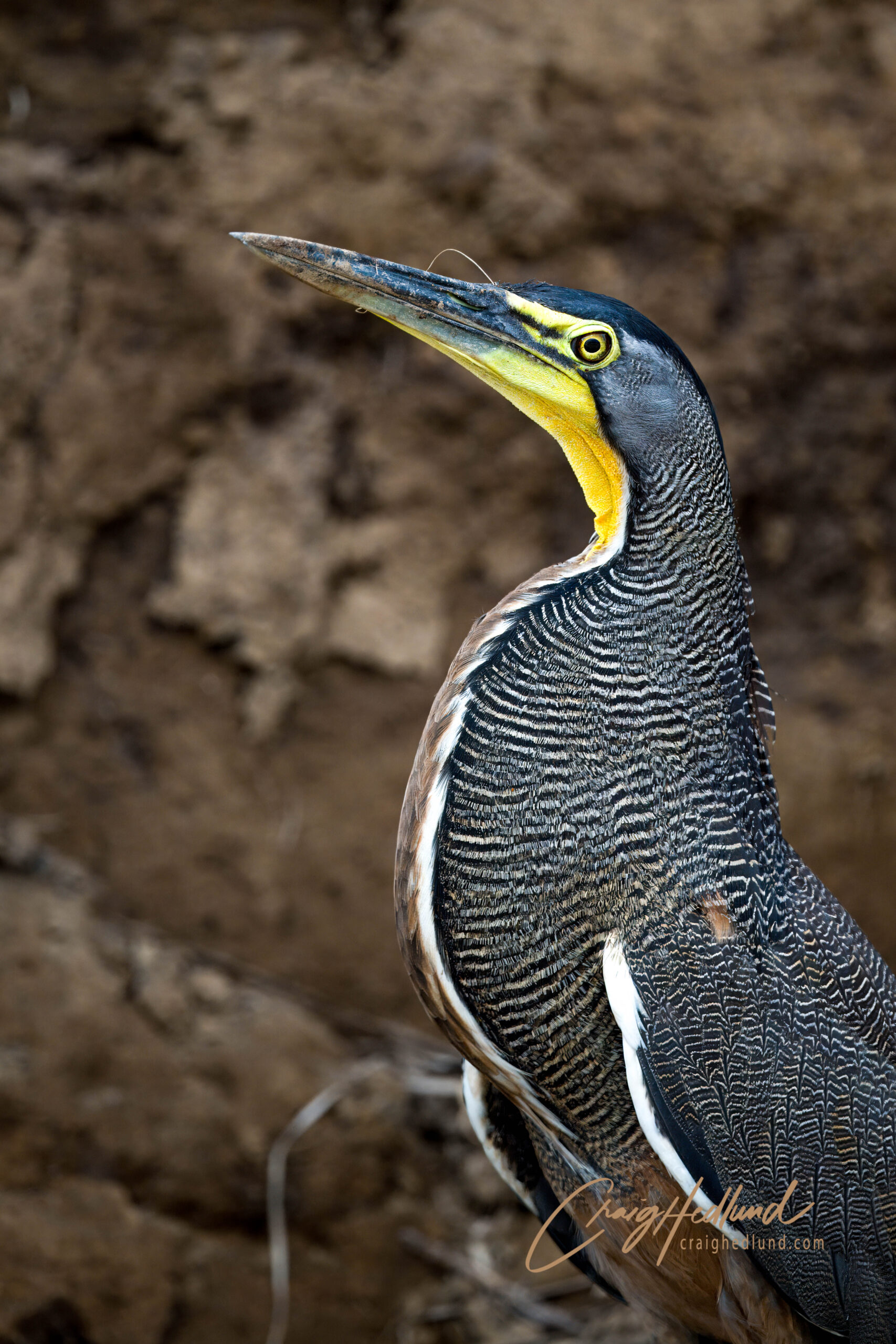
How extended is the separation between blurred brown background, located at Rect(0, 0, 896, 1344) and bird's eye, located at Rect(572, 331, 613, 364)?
82.9 inches

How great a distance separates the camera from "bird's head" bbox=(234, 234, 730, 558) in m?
2.12

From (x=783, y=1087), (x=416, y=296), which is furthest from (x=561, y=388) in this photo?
(x=783, y=1087)

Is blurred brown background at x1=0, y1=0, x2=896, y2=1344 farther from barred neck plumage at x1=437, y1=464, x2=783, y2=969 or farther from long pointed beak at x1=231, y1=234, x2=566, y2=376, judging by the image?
barred neck plumage at x1=437, y1=464, x2=783, y2=969

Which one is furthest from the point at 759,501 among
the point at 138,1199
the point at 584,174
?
the point at 138,1199

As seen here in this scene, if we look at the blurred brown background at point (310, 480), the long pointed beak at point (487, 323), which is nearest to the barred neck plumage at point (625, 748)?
the long pointed beak at point (487, 323)

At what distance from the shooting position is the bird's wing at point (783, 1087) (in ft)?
6.51

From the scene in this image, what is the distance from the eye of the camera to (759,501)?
4398 mm

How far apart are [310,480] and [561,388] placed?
2138 millimetres

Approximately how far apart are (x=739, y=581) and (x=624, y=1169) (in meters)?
1.13

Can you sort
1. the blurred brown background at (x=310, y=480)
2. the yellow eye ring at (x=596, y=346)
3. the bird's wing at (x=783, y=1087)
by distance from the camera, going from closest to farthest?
the bird's wing at (x=783, y=1087)
the yellow eye ring at (x=596, y=346)
the blurred brown background at (x=310, y=480)

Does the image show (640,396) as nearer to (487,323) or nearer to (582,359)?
(582,359)

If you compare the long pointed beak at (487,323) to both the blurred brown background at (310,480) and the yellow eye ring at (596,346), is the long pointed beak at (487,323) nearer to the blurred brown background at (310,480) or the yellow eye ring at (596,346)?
the yellow eye ring at (596,346)

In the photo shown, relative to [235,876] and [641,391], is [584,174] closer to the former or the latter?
[641,391]

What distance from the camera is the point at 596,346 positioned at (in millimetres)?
2123
